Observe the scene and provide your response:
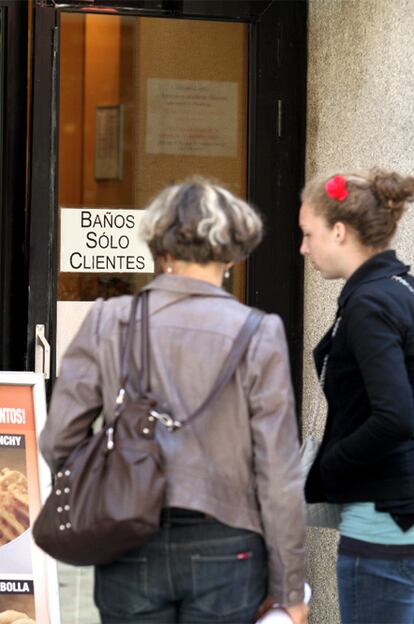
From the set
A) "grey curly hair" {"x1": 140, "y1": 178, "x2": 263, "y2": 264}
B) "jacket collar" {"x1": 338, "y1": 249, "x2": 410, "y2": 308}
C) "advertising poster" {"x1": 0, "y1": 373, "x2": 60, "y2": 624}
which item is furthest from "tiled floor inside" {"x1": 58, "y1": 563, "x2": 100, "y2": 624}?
"grey curly hair" {"x1": 140, "y1": 178, "x2": 263, "y2": 264}

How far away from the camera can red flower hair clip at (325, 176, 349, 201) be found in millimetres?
2953

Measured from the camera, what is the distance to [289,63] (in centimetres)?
503

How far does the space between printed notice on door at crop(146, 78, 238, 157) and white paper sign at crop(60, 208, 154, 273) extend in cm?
36

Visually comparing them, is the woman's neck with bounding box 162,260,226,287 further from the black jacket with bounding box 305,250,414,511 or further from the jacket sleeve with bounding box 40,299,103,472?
the black jacket with bounding box 305,250,414,511

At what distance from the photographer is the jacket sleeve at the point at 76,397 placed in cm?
258

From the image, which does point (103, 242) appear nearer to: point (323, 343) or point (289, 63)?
point (289, 63)

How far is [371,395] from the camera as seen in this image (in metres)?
2.78

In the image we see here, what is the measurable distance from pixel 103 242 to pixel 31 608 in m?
1.48

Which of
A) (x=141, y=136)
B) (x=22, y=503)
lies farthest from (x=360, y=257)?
(x=141, y=136)

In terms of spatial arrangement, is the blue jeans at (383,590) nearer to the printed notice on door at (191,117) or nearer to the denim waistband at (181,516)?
the denim waistband at (181,516)

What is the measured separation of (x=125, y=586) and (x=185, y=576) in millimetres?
134

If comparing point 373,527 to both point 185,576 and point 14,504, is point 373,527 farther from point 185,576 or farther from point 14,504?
point 14,504

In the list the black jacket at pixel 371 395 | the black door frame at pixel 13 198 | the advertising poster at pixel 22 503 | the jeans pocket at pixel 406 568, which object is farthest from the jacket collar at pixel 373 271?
the black door frame at pixel 13 198

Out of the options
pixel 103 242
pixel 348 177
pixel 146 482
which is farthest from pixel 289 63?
pixel 146 482
